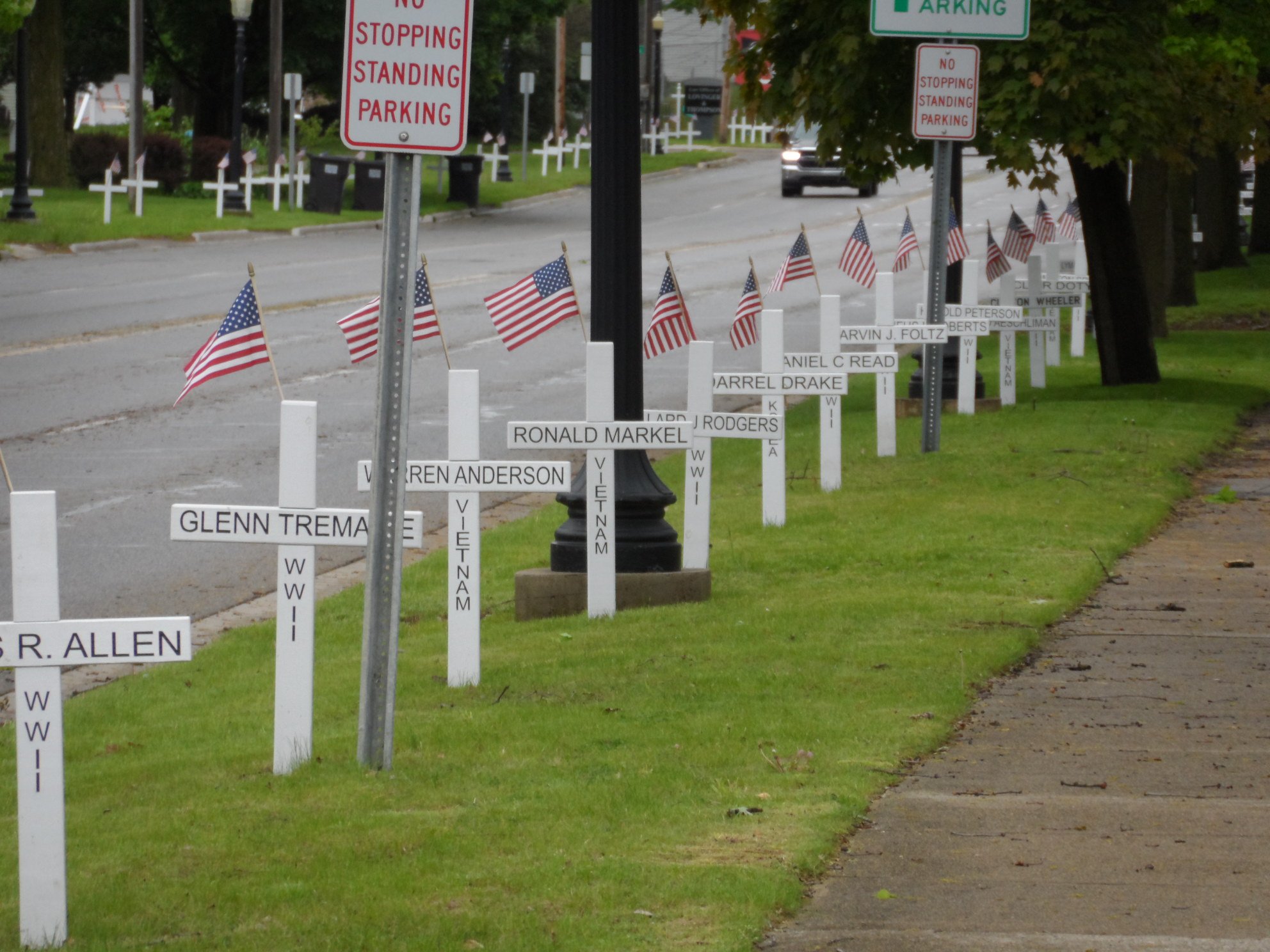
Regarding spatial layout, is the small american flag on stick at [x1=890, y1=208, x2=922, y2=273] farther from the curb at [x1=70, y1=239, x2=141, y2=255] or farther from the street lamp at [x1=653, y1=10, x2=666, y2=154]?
the street lamp at [x1=653, y1=10, x2=666, y2=154]

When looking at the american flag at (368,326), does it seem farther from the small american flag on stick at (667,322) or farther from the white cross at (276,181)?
the white cross at (276,181)

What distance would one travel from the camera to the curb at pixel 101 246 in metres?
31.9

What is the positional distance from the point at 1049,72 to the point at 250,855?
41.0 ft

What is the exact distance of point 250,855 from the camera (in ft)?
18.1

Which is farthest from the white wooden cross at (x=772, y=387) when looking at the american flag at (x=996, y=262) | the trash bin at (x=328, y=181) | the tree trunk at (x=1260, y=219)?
the trash bin at (x=328, y=181)

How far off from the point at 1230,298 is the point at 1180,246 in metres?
2.13

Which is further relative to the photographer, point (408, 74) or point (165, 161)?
point (165, 161)

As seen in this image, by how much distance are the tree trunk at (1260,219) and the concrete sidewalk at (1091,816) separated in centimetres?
3009

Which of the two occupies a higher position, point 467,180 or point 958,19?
point 958,19

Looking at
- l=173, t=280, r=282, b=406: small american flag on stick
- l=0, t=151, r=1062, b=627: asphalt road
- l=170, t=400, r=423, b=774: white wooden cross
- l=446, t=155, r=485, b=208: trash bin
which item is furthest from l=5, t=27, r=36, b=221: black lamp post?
l=170, t=400, r=423, b=774: white wooden cross

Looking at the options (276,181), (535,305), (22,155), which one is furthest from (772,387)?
(276,181)

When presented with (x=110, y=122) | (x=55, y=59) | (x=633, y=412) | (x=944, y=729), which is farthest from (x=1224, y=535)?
(x=110, y=122)

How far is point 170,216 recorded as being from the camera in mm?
38062

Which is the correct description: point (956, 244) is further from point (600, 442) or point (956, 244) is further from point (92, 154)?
point (92, 154)
